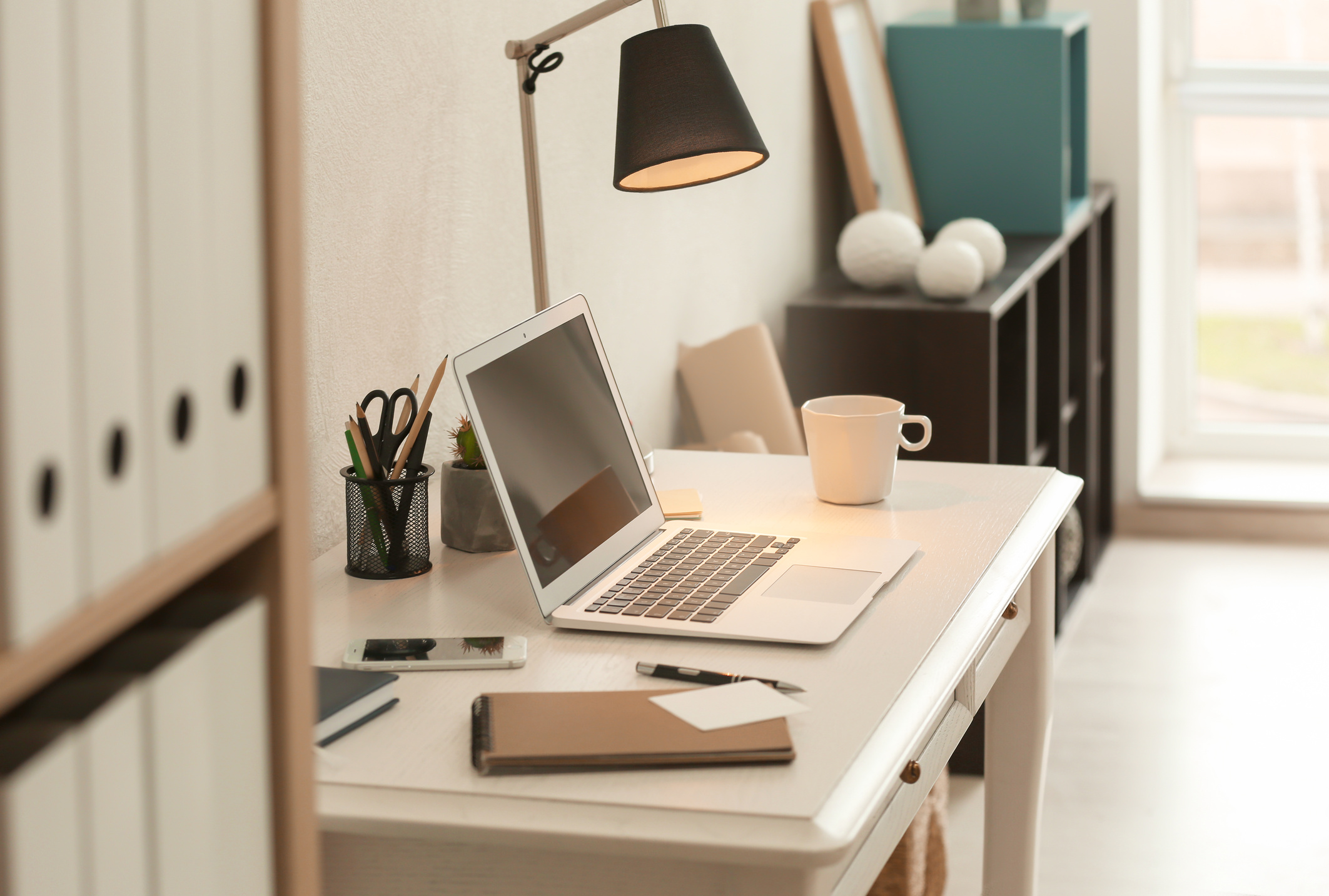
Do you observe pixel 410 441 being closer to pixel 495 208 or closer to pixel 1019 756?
pixel 495 208

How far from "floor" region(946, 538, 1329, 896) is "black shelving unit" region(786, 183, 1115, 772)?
0.17 m

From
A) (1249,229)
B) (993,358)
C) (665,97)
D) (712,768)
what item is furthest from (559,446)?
(1249,229)

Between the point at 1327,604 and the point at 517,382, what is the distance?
109 inches

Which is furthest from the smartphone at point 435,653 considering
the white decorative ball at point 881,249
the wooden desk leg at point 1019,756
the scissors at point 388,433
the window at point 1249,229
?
the window at point 1249,229

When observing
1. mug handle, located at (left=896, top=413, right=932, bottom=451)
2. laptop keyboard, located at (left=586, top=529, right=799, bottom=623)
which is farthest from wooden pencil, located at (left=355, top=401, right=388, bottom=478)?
mug handle, located at (left=896, top=413, right=932, bottom=451)

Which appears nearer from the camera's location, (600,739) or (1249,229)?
(600,739)

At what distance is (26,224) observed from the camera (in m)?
0.46

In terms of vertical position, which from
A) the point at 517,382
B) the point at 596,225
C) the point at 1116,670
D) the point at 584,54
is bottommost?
the point at 1116,670

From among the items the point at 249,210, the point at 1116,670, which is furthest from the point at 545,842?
the point at 1116,670

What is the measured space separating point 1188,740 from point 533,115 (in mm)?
1910

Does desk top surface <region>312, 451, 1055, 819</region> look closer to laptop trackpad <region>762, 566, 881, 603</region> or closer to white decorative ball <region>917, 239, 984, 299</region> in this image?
laptop trackpad <region>762, 566, 881, 603</region>

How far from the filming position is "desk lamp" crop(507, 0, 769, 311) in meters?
1.36

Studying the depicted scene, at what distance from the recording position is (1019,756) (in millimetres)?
1713

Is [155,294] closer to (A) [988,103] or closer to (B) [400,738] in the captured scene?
(B) [400,738]
